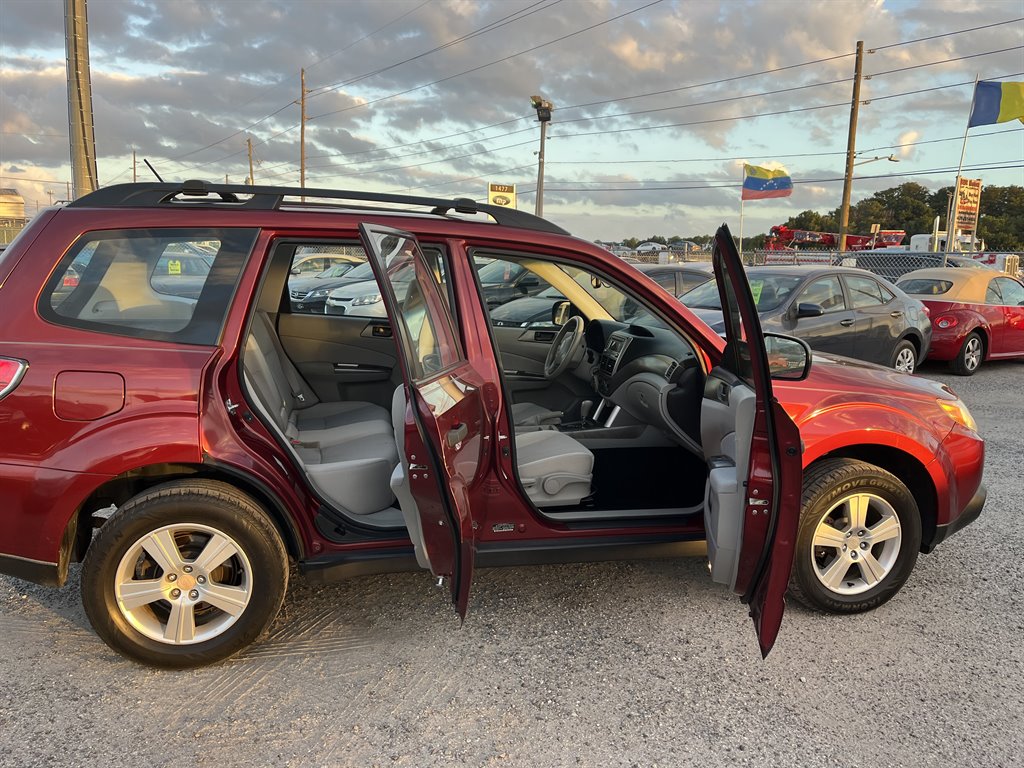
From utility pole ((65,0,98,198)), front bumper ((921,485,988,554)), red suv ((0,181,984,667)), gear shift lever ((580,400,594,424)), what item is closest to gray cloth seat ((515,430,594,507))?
red suv ((0,181,984,667))

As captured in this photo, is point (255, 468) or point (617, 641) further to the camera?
point (617, 641)

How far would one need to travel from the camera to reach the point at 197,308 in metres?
2.66

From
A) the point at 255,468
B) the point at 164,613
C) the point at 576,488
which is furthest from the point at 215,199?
the point at 576,488

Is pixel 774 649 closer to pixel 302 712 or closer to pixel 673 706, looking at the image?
pixel 673 706

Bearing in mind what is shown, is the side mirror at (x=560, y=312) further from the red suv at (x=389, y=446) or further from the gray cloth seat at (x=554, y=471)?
the gray cloth seat at (x=554, y=471)

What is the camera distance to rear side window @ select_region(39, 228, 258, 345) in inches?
101

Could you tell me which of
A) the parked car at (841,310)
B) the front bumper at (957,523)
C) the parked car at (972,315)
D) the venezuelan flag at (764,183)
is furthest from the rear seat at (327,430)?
the venezuelan flag at (764,183)

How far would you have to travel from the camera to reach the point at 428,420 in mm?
2268

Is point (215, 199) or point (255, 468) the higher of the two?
point (215, 199)

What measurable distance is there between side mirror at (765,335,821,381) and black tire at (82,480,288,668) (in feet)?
6.98

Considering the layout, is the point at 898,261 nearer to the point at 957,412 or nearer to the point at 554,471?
the point at 957,412

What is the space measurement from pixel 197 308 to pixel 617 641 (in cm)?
212

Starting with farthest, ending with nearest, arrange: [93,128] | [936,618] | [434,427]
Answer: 1. [93,128]
2. [936,618]
3. [434,427]

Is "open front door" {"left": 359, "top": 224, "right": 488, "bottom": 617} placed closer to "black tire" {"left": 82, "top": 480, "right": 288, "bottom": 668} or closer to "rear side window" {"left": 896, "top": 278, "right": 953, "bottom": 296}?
"black tire" {"left": 82, "top": 480, "right": 288, "bottom": 668}
